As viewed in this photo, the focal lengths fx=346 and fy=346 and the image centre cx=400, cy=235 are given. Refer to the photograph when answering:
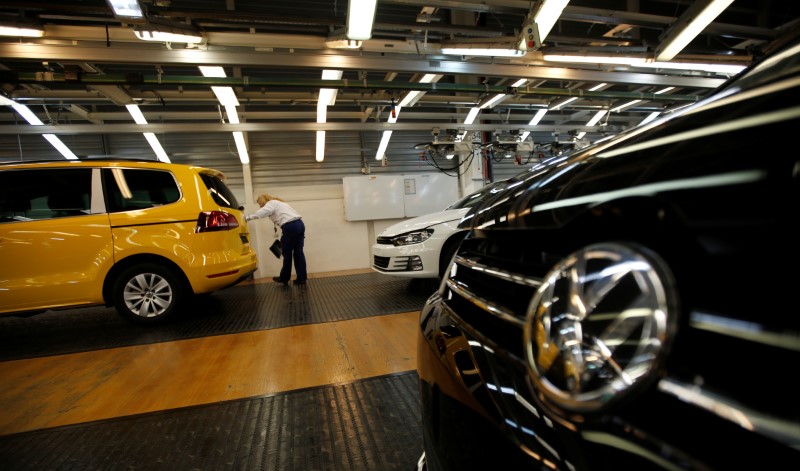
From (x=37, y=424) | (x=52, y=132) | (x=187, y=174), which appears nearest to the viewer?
(x=37, y=424)

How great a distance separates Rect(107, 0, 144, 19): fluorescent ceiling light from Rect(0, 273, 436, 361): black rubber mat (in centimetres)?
277

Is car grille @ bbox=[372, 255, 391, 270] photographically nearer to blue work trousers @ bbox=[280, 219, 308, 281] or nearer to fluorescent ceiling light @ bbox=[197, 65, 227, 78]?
blue work trousers @ bbox=[280, 219, 308, 281]

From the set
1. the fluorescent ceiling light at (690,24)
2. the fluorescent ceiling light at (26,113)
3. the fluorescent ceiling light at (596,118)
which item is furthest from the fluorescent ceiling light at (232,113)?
the fluorescent ceiling light at (596,118)

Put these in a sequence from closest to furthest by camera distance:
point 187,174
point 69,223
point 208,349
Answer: point 208,349 < point 69,223 < point 187,174

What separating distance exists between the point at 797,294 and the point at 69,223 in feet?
15.0

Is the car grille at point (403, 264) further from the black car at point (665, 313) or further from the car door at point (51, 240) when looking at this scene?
the black car at point (665, 313)

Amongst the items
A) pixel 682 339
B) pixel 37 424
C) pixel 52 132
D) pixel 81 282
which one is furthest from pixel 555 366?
pixel 52 132

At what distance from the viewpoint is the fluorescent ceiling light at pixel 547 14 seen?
3.33m

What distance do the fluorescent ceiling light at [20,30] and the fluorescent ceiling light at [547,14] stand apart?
4.84m

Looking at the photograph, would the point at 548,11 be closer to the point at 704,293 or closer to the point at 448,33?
the point at 448,33

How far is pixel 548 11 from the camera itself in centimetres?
342

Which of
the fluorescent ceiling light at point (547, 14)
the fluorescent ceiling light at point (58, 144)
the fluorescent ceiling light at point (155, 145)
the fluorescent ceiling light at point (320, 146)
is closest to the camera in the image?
the fluorescent ceiling light at point (547, 14)

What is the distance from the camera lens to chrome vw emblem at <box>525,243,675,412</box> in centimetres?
37

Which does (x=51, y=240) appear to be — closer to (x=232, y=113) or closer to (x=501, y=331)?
(x=232, y=113)
